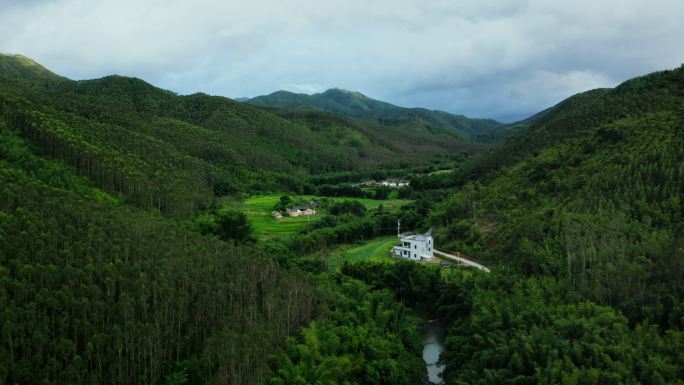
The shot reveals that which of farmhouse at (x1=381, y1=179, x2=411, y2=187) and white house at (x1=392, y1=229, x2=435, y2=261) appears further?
farmhouse at (x1=381, y1=179, x2=411, y2=187)

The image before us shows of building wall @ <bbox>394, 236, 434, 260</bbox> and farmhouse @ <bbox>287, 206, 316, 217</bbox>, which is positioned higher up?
farmhouse @ <bbox>287, 206, 316, 217</bbox>

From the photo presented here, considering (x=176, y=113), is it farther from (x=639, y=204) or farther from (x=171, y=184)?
(x=639, y=204)

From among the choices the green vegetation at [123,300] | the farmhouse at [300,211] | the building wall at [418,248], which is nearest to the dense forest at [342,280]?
the green vegetation at [123,300]

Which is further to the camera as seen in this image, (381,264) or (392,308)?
(381,264)

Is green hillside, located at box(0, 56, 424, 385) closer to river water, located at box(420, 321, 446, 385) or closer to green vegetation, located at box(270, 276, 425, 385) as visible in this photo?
green vegetation, located at box(270, 276, 425, 385)

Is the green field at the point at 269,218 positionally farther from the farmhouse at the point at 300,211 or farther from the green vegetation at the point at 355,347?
the green vegetation at the point at 355,347

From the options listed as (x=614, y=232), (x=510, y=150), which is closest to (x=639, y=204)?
(x=614, y=232)

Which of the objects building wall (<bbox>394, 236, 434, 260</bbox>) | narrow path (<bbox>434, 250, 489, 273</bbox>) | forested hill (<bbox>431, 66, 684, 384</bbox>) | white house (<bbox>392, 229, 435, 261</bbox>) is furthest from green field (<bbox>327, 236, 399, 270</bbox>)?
forested hill (<bbox>431, 66, 684, 384</bbox>)
